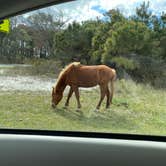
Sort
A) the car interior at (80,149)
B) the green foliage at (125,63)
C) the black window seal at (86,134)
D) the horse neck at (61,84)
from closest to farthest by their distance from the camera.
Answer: the car interior at (80,149), the black window seal at (86,134), the green foliage at (125,63), the horse neck at (61,84)

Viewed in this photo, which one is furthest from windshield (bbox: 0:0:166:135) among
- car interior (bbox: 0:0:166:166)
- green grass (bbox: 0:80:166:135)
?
car interior (bbox: 0:0:166:166)

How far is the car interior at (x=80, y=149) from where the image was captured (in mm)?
2633

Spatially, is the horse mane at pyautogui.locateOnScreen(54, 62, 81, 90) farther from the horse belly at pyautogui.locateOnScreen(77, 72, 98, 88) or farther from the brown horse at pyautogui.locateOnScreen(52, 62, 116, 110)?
the horse belly at pyautogui.locateOnScreen(77, 72, 98, 88)

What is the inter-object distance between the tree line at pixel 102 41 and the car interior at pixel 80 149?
2.08 ft

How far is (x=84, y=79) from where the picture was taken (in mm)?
3396

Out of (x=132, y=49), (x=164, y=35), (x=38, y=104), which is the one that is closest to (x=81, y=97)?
(x=38, y=104)

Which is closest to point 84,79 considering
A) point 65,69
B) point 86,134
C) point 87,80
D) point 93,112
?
point 87,80

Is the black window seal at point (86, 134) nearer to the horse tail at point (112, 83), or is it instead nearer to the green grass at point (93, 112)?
the green grass at point (93, 112)

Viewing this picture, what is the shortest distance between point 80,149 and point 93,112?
0.62 metres

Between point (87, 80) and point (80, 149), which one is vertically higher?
point (87, 80)

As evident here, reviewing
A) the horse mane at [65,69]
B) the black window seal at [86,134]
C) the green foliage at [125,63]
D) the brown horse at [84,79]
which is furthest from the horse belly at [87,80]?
the black window seal at [86,134]

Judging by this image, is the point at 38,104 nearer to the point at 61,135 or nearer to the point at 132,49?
the point at 61,135

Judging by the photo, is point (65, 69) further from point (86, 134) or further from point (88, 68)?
point (86, 134)

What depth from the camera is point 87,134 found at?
2945 mm
